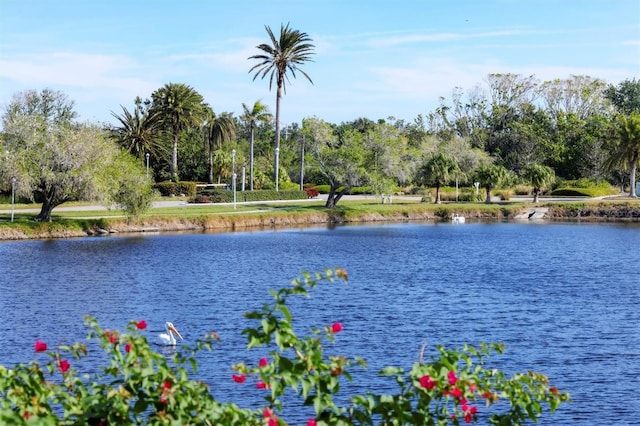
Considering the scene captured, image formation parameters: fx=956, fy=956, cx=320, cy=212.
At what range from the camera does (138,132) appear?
3967 inches

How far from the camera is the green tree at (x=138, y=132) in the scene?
10062 centimetres

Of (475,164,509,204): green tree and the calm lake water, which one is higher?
(475,164,509,204): green tree

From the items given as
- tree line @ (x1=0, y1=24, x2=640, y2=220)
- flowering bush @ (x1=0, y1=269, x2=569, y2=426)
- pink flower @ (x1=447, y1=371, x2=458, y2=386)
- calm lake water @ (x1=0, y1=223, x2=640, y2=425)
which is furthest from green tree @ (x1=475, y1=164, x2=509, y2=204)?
pink flower @ (x1=447, y1=371, x2=458, y2=386)

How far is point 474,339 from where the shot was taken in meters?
28.4

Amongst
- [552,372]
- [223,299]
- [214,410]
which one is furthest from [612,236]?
[214,410]

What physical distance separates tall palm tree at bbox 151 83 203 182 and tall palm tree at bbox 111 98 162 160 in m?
1.24

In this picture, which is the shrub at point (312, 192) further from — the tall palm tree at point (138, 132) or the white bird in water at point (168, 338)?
the white bird in water at point (168, 338)

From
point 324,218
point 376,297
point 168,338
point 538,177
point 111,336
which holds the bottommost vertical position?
point 376,297

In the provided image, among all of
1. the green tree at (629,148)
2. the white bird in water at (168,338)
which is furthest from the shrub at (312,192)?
the white bird in water at (168,338)

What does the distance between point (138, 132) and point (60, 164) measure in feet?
142

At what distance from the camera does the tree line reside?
59000 millimetres

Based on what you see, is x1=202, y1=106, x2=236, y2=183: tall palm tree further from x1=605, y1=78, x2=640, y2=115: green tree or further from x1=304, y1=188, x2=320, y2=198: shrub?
x1=605, y1=78, x2=640, y2=115: green tree

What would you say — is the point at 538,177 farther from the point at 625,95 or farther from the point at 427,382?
the point at 427,382

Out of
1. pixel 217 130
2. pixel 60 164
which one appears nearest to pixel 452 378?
pixel 60 164
